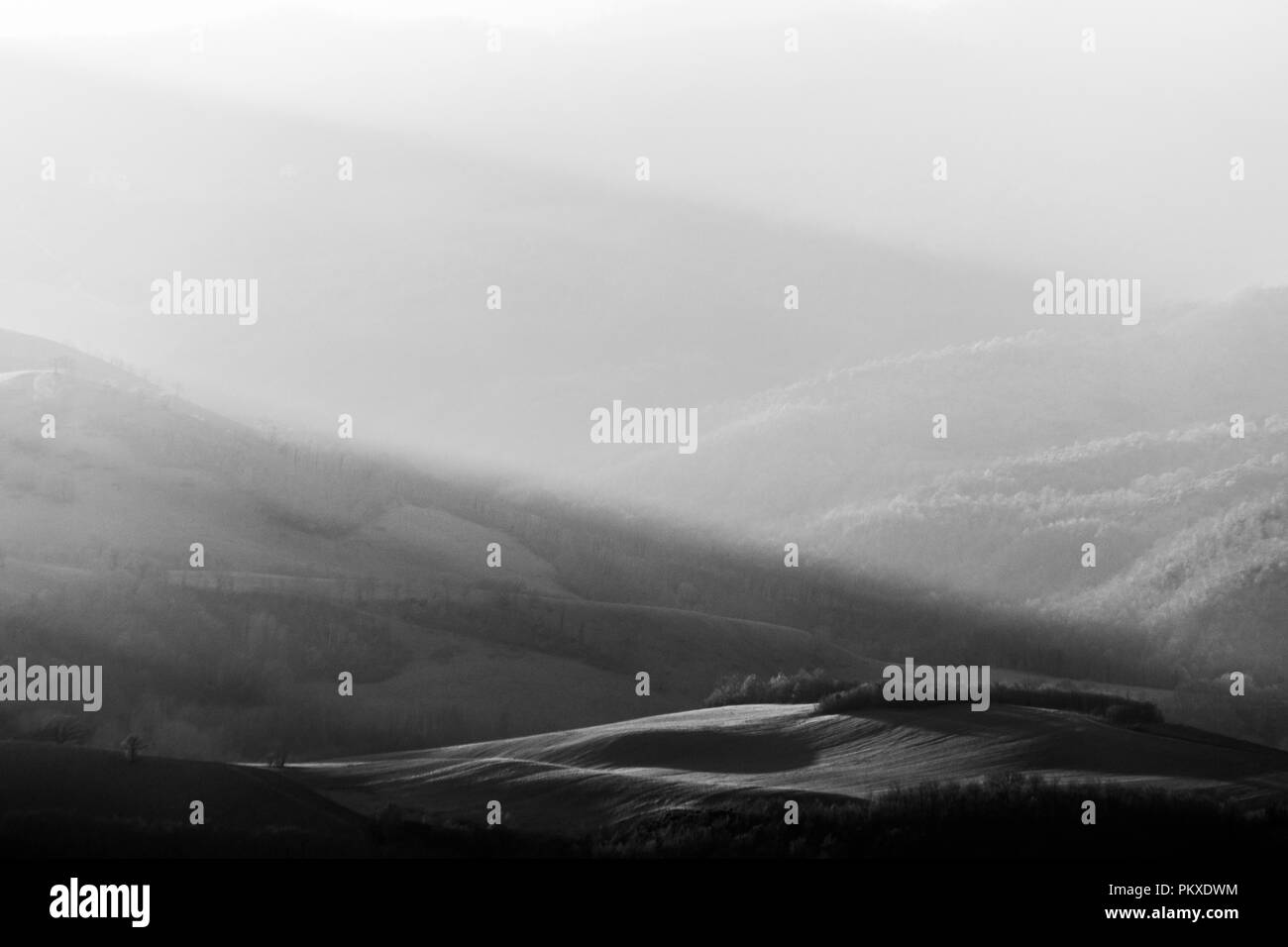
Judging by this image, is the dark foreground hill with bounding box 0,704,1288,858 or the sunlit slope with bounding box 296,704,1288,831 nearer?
the dark foreground hill with bounding box 0,704,1288,858

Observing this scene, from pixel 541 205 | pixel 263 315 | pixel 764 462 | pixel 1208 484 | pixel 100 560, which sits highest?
pixel 541 205

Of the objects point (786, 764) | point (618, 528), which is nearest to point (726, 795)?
point (786, 764)

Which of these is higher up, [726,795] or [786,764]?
[786,764]

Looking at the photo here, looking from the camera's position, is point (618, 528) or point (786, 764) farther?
point (618, 528)

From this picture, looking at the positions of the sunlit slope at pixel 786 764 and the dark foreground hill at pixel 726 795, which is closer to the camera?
the dark foreground hill at pixel 726 795

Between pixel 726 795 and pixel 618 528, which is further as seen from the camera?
pixel 618 528

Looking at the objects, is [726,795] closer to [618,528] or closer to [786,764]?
[786,764]

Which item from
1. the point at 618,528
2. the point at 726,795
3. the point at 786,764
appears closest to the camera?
the point at 726,795

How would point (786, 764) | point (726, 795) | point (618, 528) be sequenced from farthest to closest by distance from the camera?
point (618, 528)
point (786, 764)
point (726, 795)

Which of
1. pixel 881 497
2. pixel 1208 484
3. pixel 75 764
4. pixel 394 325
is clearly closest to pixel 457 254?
pixel 394 325

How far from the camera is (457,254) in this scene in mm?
179125
